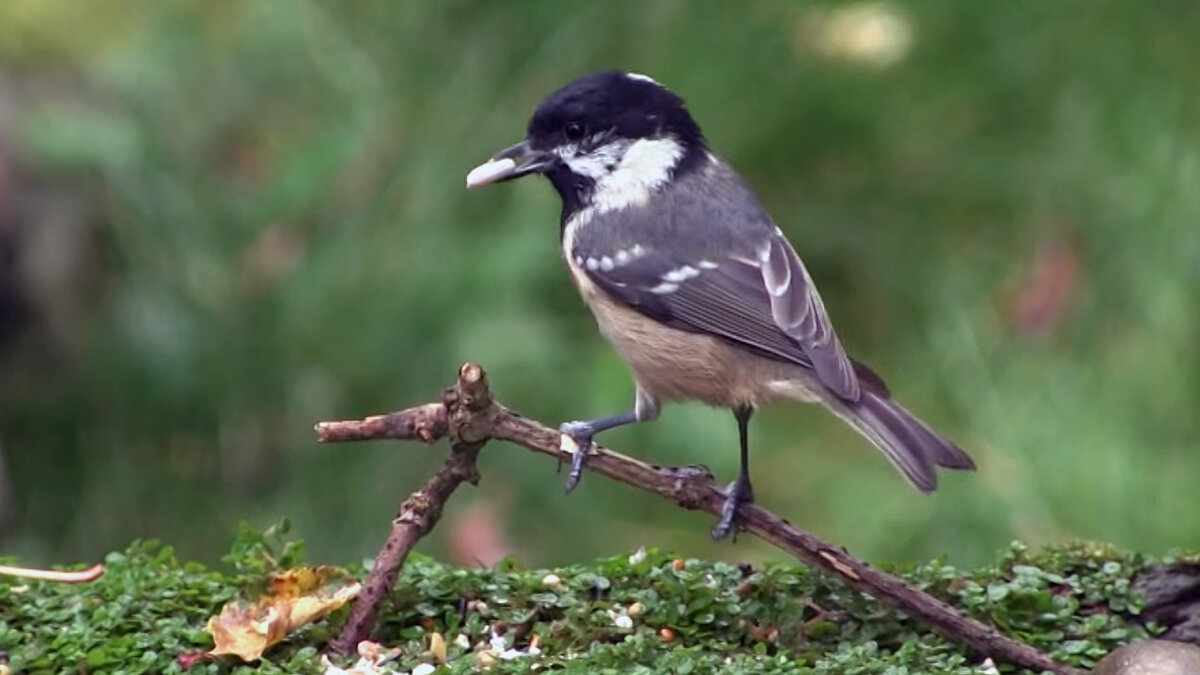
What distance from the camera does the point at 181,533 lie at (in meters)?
4.72

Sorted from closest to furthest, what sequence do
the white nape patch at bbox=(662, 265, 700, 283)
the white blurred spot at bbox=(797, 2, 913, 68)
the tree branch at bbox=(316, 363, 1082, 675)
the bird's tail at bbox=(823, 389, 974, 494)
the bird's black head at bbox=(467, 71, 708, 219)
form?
the tree branch at bbox=(316, 363, 1082, 675) → the bird's tail at bbox=(823, 389, 974, 494) → the white nape patch at bbox=(662, 265, 700, 283) → the bird's black head at bbox=(467, 71, 708, 219) → the white blurred spot at bbox=(797, 2, 913, 68)

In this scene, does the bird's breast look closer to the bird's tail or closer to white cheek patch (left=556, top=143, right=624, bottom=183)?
the bird's tail

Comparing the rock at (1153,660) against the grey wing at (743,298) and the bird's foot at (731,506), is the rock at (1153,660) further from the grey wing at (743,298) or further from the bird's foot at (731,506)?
the grey wing at (743,298)

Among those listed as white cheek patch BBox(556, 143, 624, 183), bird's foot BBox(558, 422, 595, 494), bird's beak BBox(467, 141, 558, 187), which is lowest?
bird's foot BBox(558, 422, 595, 494)

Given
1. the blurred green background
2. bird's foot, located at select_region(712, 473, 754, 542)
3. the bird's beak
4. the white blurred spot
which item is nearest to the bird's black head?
the bird's beak

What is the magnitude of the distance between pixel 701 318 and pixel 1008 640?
31.7 inches

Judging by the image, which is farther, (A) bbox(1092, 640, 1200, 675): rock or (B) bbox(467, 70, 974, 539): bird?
(B) bbox(467, 70, 974, 539): bird

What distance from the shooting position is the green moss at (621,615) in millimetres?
2457

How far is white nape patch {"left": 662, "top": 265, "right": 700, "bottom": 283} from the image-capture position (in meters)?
3.11

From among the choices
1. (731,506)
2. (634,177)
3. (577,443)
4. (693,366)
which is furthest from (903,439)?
(634,177)

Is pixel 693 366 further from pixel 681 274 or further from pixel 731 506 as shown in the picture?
pixel 731 506

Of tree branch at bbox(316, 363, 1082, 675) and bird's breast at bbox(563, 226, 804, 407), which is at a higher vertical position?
bird's breast at bbox(563, 226, 804, 407)

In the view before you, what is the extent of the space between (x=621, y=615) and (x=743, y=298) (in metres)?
0.68

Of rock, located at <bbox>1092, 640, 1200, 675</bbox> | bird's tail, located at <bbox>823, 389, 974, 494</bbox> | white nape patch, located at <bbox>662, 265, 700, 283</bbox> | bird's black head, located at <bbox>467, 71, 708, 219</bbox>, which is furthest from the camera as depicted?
bird's black head, located at <bbox>467, 71, 708, 219</bbox>
